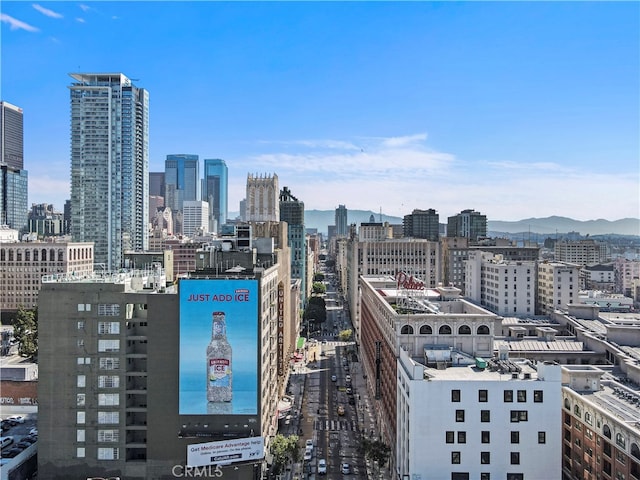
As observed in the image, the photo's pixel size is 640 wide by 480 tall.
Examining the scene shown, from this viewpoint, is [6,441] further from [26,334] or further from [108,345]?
[26,334]

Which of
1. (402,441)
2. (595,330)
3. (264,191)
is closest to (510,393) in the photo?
(402,441)

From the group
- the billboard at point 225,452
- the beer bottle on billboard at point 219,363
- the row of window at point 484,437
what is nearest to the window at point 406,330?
the row of window at point 484,437

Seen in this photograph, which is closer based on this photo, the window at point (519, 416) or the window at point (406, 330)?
the window at point (519, 416)

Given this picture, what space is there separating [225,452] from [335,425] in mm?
41908

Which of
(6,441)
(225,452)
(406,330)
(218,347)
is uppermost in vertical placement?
(406,330)

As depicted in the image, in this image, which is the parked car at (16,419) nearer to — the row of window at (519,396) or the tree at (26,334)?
the tree at (26,334)

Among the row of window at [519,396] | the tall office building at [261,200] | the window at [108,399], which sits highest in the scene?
the tall office building at [261,200]

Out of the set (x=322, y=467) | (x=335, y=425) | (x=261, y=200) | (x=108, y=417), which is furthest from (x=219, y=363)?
(x=261, y=200)

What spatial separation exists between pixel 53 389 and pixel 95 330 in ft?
30.0

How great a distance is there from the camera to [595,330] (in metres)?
117

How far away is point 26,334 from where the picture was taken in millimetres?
149625

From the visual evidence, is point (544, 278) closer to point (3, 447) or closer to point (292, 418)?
point (292, 418)

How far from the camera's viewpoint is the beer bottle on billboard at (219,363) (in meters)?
72.0

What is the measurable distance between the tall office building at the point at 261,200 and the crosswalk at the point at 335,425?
8997cm
